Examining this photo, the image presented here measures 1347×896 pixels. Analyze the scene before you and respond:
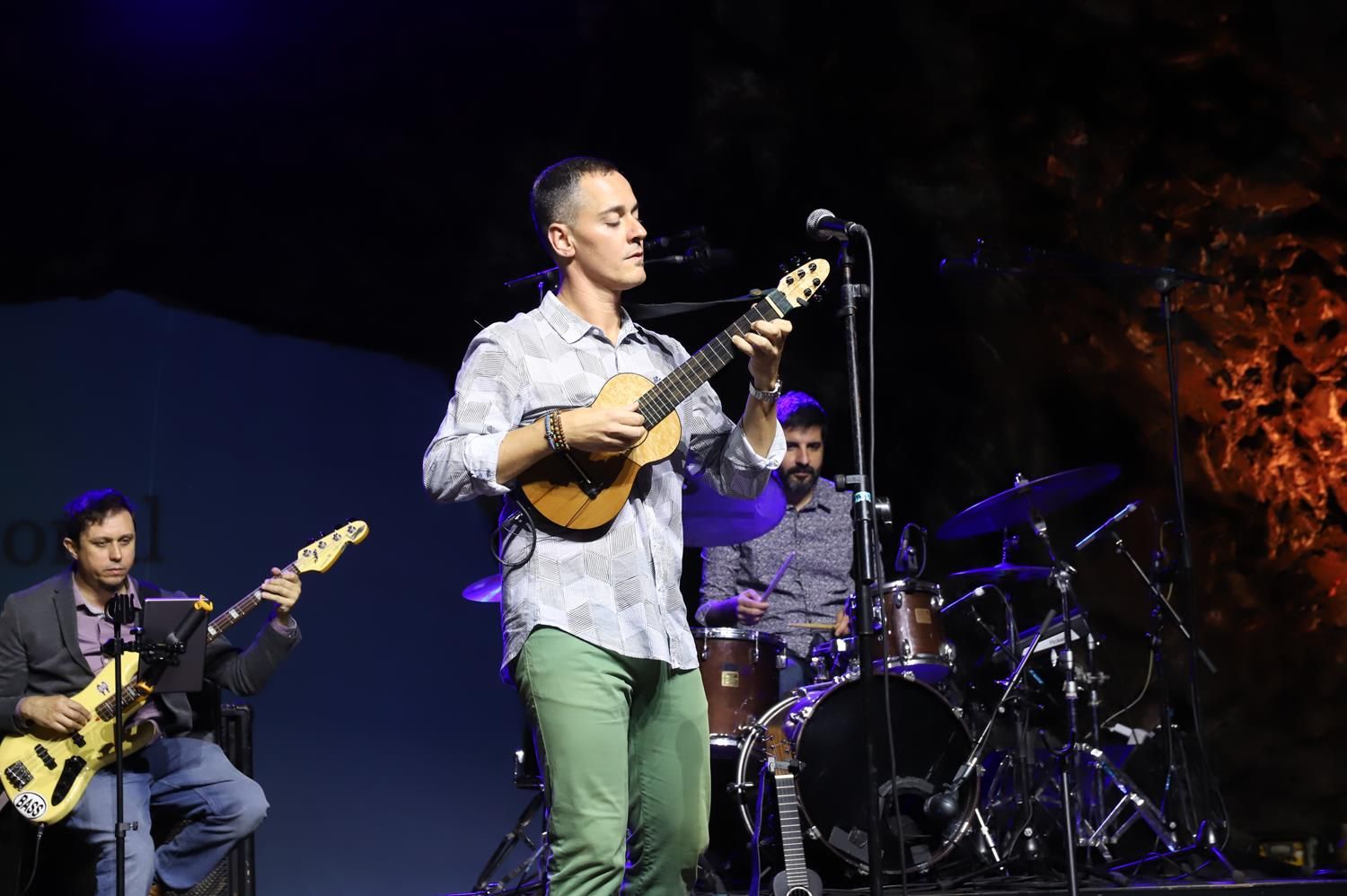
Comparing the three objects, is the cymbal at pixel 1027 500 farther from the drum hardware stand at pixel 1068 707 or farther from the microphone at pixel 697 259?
the microphone at pixel 697 259

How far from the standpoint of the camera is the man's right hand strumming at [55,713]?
5.12 m

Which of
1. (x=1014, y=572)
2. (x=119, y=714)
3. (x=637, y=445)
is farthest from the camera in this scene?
(x=1014, y=572)

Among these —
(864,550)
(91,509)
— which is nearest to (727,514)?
(864,550)

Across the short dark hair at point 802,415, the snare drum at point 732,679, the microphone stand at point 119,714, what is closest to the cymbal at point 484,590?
the snare drum at point 732,679

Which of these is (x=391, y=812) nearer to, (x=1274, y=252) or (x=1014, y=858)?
(x=1014, y=858)

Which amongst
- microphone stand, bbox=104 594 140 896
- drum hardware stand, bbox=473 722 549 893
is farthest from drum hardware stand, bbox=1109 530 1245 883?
microphone stand, bbox=104 594 140 896

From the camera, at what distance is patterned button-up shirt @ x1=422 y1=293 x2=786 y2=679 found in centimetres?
296

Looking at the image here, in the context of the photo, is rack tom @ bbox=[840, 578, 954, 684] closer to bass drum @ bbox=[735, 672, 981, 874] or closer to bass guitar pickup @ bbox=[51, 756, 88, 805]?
bass drum @ bbox=[735, 672, 981, 874]

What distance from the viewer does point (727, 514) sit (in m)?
5.19

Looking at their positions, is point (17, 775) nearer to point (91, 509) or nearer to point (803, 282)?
point (91, 509)

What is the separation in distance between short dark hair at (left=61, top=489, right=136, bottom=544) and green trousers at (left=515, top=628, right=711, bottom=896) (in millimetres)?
3380

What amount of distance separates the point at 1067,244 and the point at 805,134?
65.1 inches

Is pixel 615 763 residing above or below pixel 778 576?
below

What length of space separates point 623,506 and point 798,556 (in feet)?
11.0
